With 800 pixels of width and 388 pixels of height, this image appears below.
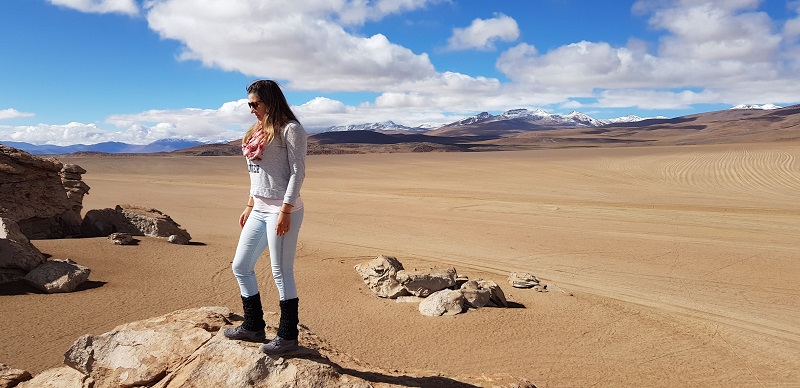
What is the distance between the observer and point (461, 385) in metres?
3.82

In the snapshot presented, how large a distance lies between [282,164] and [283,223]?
403 millimetres

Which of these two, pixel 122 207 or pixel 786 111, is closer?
pixel 122 207

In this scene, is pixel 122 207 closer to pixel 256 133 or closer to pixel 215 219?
pixel 215 219

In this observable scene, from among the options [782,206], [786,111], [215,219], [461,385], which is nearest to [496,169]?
[782,206]

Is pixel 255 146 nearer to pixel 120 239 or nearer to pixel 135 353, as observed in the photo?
pixel 135 353

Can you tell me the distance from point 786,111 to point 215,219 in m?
206

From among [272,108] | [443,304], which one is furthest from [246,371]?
[443,304]

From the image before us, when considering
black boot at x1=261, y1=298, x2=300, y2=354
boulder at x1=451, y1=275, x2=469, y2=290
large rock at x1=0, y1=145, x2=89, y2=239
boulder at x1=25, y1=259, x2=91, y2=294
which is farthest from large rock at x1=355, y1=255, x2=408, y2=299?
large rock at x1=0, y1=145, x2=89, y2=239

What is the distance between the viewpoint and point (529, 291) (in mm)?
8328

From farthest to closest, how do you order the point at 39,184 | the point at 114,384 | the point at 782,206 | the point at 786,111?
the point at 786,111, the point at 782,206, the point at 39,184, the point at 114,384

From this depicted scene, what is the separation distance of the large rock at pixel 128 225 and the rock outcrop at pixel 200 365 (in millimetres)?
7035

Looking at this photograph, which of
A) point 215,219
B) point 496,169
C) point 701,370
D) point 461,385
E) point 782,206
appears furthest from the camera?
point 496,169

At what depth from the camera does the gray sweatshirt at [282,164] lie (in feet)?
11.2

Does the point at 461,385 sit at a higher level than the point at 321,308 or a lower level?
higher
